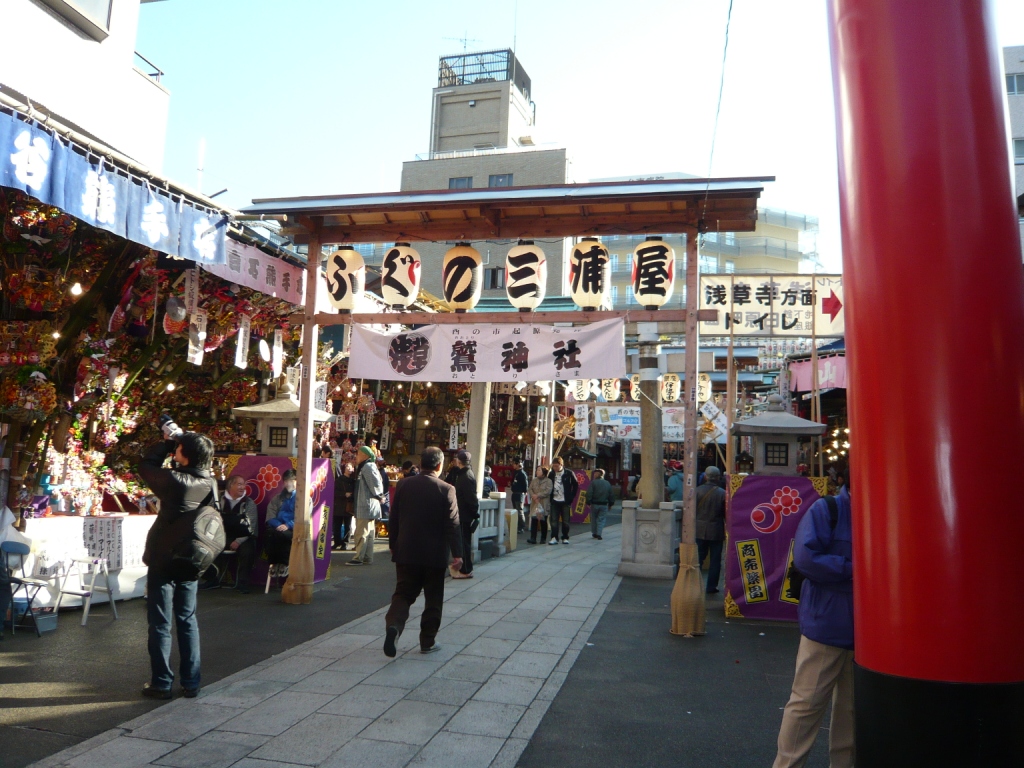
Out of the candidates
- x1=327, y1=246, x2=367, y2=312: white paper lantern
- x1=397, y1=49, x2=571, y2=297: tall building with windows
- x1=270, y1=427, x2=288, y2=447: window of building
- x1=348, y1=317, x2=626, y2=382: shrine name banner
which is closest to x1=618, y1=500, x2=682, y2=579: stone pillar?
x1=348, y1=317, x2=626, y2=382: shrine name banner

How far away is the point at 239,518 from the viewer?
10.7 meters

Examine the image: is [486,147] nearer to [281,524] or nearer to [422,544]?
[281,524]

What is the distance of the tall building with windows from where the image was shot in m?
37.3

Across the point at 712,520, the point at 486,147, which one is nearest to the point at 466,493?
the point at 712,520

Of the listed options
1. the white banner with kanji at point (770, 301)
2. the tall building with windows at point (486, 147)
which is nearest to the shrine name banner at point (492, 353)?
the white banner with kanji at point (770, 301)

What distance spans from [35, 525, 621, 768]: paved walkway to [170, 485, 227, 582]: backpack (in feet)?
3.31

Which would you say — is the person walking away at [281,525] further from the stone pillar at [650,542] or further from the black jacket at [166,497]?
the stone pillar at [650,542]

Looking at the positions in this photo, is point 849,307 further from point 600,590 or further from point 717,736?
point 600,590

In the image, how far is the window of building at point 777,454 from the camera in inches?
405

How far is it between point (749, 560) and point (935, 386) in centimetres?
809

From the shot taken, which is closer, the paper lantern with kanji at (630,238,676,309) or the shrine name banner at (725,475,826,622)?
the paper lantern with kanji at (630,238,676,309)

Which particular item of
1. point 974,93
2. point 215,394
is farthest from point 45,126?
point 974,93

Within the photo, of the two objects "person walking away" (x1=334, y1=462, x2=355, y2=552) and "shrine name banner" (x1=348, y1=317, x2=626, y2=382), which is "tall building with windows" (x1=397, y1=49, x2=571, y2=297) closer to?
"person walking away" (x1=334, y1=462, x2=355, y2=552)

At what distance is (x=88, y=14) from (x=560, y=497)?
44.0 ft
